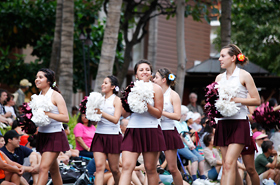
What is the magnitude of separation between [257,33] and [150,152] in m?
20.3

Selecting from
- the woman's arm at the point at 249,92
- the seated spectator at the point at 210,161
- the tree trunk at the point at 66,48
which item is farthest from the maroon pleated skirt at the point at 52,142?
the tree trunk at the point at 66,48

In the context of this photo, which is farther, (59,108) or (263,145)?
(263,145)

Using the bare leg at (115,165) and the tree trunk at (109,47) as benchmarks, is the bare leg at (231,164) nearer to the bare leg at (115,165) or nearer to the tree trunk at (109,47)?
the bare leg at (115,165)

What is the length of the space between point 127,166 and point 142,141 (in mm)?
378

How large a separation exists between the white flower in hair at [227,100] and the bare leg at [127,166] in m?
1.29

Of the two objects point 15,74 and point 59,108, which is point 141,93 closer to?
point 59,108

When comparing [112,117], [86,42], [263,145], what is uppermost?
[86,42]

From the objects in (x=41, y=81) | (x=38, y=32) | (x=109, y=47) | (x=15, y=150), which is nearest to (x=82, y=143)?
(x=15, y=150)

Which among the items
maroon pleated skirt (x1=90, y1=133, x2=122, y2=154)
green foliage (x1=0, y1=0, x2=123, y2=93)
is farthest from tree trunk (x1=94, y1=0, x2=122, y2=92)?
green foliage (x1=0, y1=0, x2=123, y2=93)

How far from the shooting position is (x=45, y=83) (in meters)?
6.73

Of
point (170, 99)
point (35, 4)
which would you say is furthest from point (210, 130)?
point (35, 4)

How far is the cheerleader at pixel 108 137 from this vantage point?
23.3ft

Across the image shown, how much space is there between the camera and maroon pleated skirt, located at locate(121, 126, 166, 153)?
18.8ft

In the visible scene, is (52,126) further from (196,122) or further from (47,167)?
(196,122)
